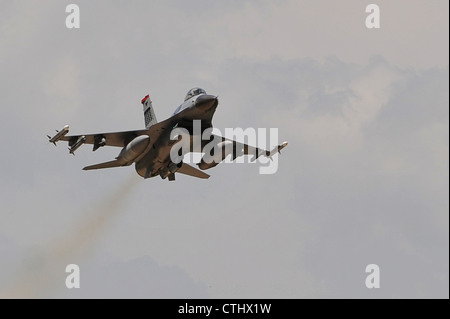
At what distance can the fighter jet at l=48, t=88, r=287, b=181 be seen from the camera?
65.9 metres

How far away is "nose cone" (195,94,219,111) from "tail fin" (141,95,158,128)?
32.3 ft

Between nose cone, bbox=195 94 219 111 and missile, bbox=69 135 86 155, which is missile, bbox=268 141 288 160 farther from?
missile, bbox=69 135 86 155

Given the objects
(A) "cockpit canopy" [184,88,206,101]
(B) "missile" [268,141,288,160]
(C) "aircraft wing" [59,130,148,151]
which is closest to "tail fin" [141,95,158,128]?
(C) "aircraft wing" [59,130,148,151]

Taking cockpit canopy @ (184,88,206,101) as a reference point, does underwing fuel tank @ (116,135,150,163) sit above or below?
below

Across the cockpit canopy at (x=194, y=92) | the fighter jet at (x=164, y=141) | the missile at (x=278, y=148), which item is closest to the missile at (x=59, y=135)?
the fighter jet at (x=164, y=141)

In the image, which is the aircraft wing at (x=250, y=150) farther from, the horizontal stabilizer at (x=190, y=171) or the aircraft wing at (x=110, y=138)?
the aircraft wing at (x=110, y=138)

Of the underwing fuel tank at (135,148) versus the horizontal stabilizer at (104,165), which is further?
the horizontal stabilizer at (104,165)

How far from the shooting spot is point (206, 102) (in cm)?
6500

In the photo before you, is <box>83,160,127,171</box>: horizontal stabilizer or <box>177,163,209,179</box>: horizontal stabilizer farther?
<box>177,163,209,179</box>: horizontal stabilizer

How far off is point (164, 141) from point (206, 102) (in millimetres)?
4119

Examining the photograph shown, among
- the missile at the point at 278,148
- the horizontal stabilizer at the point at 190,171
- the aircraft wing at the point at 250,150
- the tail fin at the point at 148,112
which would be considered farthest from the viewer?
the tail fin at the point at 148,112

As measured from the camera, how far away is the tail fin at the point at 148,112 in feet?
245
